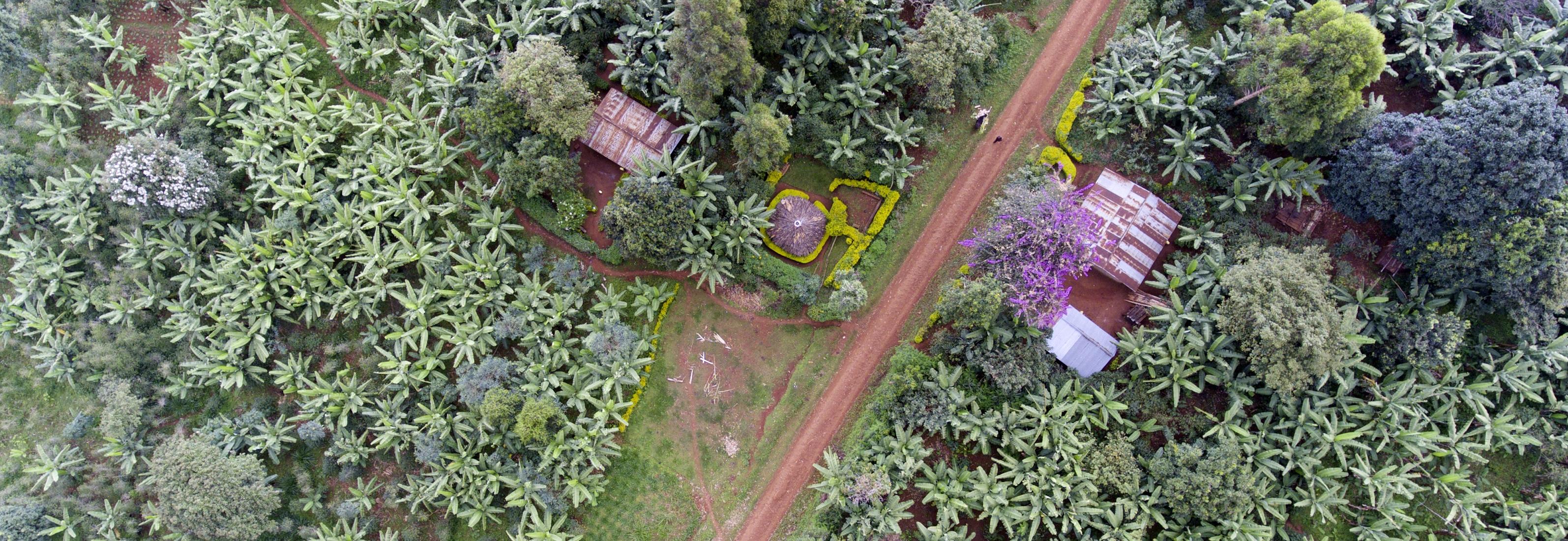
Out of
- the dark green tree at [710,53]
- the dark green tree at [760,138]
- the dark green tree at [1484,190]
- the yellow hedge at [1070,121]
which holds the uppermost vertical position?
the dark green tree at [1484,190]

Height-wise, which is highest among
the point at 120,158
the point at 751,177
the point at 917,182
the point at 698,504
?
the point at 917,182

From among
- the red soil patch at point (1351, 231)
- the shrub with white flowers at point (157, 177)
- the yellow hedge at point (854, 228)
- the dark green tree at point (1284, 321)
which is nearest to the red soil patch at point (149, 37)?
the shrub with white flowers at point (157, 177)

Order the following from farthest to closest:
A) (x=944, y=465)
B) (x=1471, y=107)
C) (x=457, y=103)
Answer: (x=457, y=103), (x=944, y=465), (x=1471, y=107)

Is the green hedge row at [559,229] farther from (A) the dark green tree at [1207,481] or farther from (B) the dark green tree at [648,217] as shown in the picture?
(A) the dark green tree at [1207,481]

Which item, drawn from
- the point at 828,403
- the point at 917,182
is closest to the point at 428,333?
the point at 828,403

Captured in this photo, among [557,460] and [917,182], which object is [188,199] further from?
[917,182]

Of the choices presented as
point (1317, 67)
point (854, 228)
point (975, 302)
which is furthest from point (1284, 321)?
point (854, 228)

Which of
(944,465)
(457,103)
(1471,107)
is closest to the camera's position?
(1471,107)
